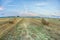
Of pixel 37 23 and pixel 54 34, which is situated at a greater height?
pixel 37 23

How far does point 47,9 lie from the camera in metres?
2.47

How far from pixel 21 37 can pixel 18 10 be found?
55 cm

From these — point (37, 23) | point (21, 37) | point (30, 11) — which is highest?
point (30, 11)

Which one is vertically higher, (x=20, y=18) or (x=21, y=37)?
(x=20, y=18)

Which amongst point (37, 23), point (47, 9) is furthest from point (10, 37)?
point (47, 9)

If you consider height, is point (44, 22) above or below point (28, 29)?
above

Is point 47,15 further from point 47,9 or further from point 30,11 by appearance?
point 30,11

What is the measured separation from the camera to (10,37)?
2408 mm

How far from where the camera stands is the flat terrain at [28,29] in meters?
2.41

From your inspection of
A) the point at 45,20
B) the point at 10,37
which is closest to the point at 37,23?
the point at 45,20

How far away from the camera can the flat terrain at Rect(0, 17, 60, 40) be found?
241cm

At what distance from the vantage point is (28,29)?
2455 mm

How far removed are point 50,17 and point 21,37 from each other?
0.70 meters

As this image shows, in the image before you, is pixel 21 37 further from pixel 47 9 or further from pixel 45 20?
pixel 47 9
